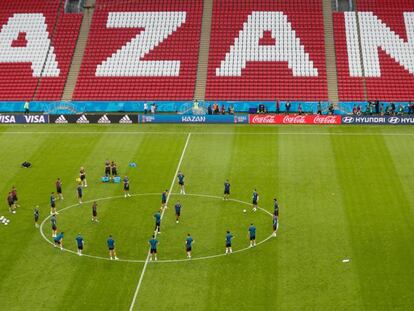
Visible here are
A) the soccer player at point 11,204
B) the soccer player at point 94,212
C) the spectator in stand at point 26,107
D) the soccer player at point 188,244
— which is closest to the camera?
the soccer player at point 188,244

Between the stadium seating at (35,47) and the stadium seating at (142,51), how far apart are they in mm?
2731

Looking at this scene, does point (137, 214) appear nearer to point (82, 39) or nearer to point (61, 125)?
point (61, 125)

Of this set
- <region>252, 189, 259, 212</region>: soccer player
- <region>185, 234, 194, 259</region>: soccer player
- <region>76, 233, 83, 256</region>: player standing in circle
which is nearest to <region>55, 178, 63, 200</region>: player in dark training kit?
<region>76, 233, 83, 256</region>: player standing in circle

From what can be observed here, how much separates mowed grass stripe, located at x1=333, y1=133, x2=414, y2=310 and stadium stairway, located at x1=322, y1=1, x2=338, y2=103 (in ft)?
41.5

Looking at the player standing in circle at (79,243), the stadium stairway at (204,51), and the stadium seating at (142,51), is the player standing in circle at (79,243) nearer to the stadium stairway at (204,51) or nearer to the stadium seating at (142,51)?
the stadium seating at (142,51)

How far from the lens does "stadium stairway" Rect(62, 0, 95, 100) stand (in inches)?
3254

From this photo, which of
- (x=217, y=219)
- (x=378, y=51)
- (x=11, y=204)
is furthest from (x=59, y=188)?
(x=378, y=51)

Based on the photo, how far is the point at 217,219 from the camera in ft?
164

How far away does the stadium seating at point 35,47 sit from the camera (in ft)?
272

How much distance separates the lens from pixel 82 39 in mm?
88188

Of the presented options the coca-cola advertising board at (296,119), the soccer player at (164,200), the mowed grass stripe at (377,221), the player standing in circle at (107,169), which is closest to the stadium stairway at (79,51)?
the coca-cola advertising board at (296,119)

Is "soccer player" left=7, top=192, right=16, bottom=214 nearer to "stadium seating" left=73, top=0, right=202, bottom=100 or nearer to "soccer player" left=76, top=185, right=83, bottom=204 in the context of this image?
"soccer player" left=76, top=185, right=83, bottom=204

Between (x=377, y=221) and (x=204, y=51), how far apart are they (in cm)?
4119

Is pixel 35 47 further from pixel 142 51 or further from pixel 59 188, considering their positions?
pixel 59 188
